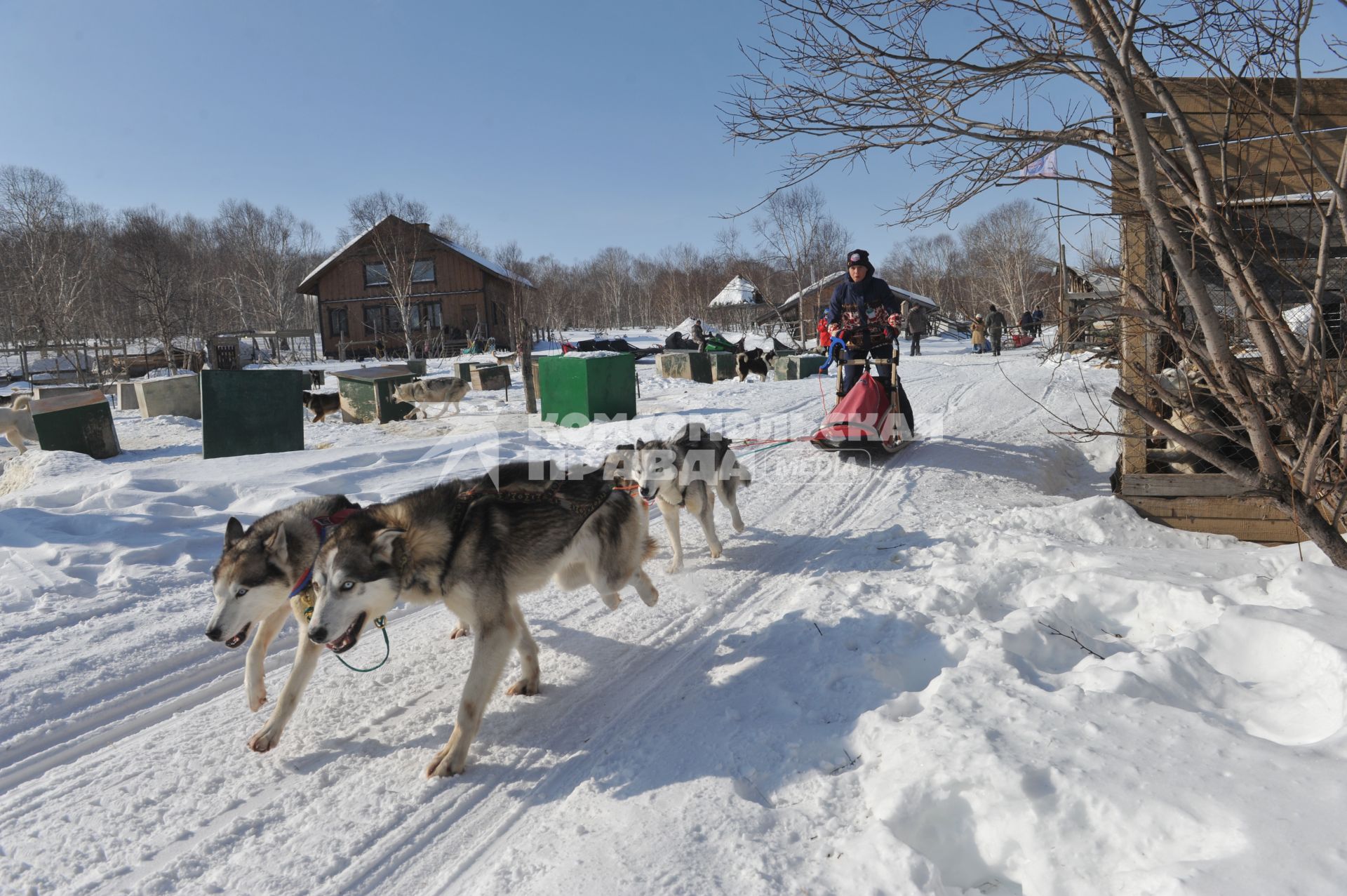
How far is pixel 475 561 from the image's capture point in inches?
118

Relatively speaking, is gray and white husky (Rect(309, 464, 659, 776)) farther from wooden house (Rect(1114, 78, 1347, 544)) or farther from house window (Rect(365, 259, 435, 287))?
house window (Rect(365, 259, 435, 287))

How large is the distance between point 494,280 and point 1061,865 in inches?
1490

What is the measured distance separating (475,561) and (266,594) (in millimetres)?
886

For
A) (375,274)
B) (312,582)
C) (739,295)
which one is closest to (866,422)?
(312,582)

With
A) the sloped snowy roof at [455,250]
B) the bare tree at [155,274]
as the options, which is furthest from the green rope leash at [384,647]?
the sloped snowy roof at [455,250]

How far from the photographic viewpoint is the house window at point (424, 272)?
3675 centimetres

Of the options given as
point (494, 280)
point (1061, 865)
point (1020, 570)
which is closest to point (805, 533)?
point (1020, 570)

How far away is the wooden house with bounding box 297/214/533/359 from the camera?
35.6 meters

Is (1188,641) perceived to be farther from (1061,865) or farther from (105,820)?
(105,820)

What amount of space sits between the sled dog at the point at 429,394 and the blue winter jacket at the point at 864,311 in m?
8.55

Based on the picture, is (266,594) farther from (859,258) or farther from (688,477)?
(859,258)

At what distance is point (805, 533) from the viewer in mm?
5328

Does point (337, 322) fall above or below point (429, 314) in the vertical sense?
below

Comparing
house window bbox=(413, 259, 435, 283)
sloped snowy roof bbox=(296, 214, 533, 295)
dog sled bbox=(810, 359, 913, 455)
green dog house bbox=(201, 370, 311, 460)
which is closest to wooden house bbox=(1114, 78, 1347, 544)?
dog sled bbox=(810, 359, 913, 455)
